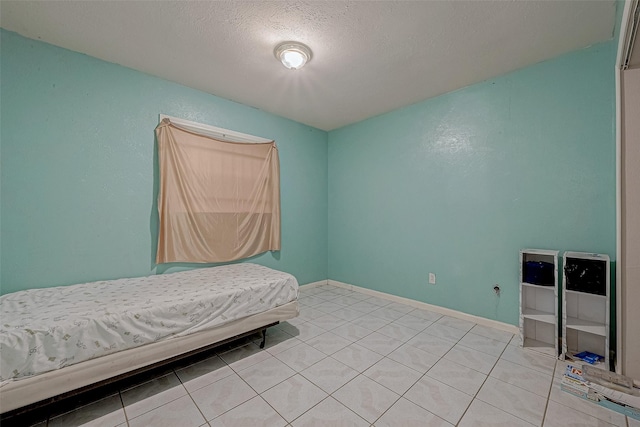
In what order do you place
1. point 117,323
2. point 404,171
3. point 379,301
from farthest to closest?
point 379,301, point 404,171, point 117,323

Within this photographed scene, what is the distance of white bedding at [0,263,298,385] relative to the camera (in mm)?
1326

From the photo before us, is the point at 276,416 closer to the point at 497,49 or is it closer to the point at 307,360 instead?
the point at 307,360

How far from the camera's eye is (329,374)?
6.14ft

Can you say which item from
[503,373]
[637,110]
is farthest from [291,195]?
[637,110]

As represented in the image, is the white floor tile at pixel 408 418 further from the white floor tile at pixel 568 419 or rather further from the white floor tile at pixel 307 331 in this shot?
the white floor tile at pixel 307 331

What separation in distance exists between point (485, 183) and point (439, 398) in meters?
2.08

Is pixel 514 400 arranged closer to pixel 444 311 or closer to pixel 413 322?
pixel 413 322

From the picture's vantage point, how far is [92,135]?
227cm

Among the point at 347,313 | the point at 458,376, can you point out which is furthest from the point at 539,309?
the point at 347,313

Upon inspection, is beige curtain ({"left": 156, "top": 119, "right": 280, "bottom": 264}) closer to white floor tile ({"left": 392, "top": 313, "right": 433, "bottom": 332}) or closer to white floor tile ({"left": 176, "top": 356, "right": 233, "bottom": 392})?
white floor tile ({"left": 176, "top": 356, "right": 233, "bottom": 392})

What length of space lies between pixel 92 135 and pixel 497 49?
3626 millimetres

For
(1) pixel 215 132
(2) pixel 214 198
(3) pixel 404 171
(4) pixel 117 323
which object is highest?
(1) pixel 215 132

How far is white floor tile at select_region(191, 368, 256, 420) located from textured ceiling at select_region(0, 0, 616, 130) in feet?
8.51

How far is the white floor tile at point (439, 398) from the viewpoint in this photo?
1.50 meters
